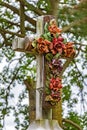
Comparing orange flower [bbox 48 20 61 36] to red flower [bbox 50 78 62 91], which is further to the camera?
orange flower [bbox 48 20 61 36]

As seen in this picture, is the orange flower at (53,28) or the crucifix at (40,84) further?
the orange flower at (53,28)

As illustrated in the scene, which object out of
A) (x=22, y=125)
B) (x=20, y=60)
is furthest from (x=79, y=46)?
(x=22, y=125)

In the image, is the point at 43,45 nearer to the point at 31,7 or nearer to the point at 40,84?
the point at 40,84

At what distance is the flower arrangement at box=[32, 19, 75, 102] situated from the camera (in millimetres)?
3606

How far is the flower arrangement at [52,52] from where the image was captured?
361 cm

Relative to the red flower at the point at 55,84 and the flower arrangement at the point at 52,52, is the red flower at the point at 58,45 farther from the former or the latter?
the red flower at the point at 55,84

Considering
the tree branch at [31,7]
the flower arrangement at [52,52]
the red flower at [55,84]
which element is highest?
the tree branch at [31,7]

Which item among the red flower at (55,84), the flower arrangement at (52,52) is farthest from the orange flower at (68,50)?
the red flower at (55,84)

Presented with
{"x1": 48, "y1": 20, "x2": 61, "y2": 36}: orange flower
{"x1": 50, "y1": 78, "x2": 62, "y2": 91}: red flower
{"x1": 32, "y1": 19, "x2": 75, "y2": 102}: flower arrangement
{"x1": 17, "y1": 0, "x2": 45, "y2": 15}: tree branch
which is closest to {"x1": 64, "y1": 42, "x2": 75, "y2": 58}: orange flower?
{"x1": 32, "y1": 19, "x2": 75, "y2": 102}: flower arrangement

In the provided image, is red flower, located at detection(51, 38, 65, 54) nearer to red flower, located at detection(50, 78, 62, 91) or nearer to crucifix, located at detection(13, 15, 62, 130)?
crucifix, located at detection(13, 15, 62, 130)

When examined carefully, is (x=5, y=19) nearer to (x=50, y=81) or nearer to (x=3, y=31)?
(x=3, y=31)

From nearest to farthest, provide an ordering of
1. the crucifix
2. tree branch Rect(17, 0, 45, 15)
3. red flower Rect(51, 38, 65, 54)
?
the crucifix < red flower Rect(51, 38, 65, 54) < tree branch Rect(17, 0, 45, 15)

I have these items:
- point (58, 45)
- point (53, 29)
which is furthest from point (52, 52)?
point (53, 29)

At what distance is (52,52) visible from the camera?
368cm
